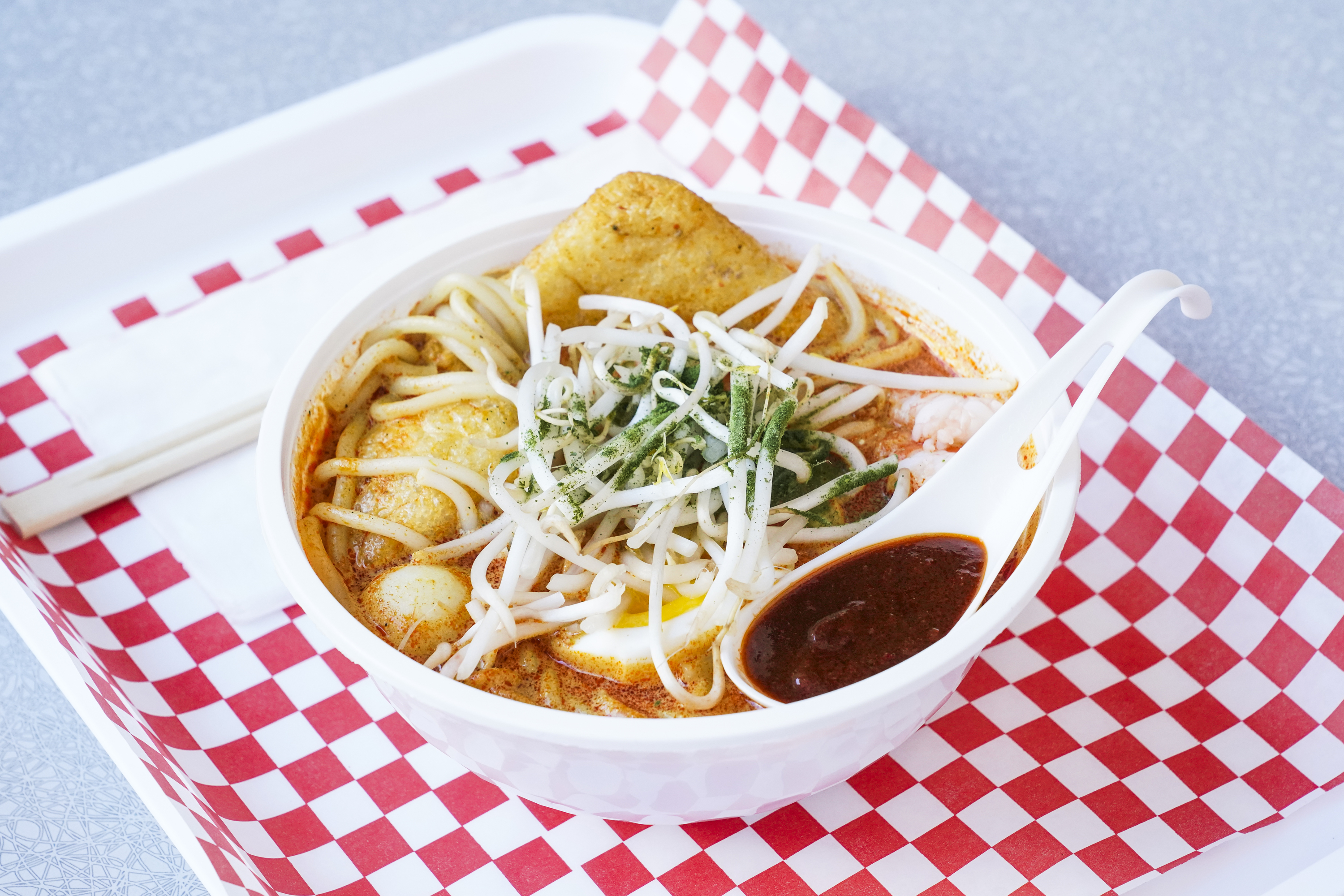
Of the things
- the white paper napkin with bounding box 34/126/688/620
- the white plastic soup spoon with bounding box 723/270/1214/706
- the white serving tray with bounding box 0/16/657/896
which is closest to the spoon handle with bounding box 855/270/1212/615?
the white plastic soup spoon with bounding box 723/270/1214/706

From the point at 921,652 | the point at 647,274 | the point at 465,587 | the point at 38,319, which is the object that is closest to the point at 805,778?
the point at 921,652

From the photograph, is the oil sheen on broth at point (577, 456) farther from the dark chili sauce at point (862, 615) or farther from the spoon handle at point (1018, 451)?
the spoon handle at point (1018, 451)

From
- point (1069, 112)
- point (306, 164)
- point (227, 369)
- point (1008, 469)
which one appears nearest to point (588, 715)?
point (1008, 469)

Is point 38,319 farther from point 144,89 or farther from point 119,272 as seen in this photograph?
point 144,89

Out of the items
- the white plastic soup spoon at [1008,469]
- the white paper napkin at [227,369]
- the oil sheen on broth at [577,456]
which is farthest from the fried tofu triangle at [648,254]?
the white plastic soup spoon at [1008,469]

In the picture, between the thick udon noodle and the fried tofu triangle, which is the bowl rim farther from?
the fried tofu triangle

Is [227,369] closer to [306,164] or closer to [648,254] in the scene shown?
[306,164]
